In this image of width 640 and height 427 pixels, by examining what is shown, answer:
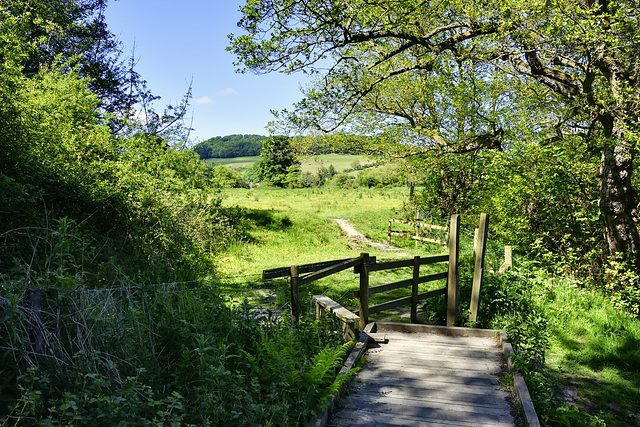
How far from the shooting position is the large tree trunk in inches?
334

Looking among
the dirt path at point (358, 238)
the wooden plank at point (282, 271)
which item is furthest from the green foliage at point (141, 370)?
the dirt path at point (358, 238)

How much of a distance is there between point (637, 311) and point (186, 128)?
1415cm

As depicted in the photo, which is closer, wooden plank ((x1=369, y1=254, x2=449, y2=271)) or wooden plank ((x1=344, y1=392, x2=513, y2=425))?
wooden plank ((x1=344, y1=392, x2=513, y2=425))

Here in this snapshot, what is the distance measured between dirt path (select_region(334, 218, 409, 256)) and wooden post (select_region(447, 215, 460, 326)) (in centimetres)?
953

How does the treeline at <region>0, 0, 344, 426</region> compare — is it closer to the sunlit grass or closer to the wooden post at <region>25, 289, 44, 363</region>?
the wooden post at <region>25, 289, 44, 363</region>

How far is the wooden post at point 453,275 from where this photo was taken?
755 centimetres

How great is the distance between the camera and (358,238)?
2089 cm

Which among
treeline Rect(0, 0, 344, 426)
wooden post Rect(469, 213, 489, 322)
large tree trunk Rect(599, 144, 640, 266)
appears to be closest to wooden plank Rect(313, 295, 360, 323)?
treeline Rect(0, 0, 344, 426)

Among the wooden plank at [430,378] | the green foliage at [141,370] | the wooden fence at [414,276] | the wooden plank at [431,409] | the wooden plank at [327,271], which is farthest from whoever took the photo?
the wooden fence at [414,276]

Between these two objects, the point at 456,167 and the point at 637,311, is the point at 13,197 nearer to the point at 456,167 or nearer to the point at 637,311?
the point at 637,311

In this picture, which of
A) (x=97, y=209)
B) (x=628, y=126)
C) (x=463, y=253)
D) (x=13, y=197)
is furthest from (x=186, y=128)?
(x=628, y=126)

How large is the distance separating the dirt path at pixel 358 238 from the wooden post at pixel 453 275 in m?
9.53

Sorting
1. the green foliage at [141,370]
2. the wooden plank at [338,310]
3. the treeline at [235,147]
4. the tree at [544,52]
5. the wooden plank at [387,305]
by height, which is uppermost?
Answer: the treeline at [235,147]

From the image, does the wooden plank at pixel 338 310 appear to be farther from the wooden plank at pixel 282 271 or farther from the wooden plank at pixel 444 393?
the wooden plank at pixel 444 393
